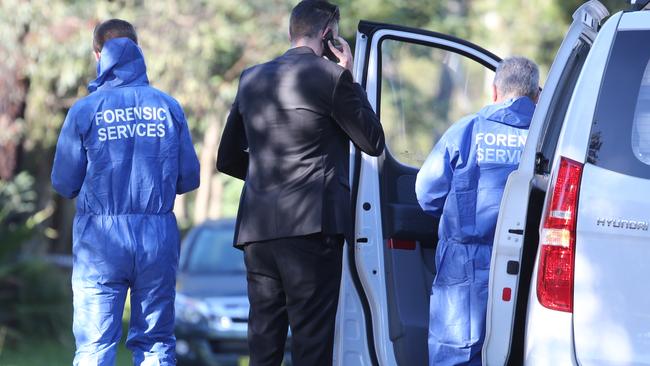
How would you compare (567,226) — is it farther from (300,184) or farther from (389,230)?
(389,230)

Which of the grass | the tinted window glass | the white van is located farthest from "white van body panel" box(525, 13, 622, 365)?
the grass

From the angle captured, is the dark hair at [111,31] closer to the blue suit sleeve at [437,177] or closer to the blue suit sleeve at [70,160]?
the blue suit sleeve at [70,160]

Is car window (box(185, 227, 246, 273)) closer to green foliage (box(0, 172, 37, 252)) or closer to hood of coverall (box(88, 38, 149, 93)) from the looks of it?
green foliage (box(0, 172, 37, 252))

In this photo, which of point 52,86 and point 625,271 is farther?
point 52,86

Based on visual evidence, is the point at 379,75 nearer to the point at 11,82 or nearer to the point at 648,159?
the point at 648,159

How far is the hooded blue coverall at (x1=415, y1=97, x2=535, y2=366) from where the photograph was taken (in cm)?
591

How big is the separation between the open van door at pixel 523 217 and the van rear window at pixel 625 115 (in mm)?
322

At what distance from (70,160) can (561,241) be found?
2488 mm

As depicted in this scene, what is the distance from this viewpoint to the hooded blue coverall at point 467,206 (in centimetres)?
591

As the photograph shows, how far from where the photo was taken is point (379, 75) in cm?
586

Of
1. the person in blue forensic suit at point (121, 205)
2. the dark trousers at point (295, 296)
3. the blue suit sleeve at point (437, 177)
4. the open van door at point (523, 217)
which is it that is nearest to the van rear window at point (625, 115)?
the open van door at point (523, 217)

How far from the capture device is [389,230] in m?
6.18

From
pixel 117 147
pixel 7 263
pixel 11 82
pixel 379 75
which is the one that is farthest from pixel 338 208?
pixel 11 82

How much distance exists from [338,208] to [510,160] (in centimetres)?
106
